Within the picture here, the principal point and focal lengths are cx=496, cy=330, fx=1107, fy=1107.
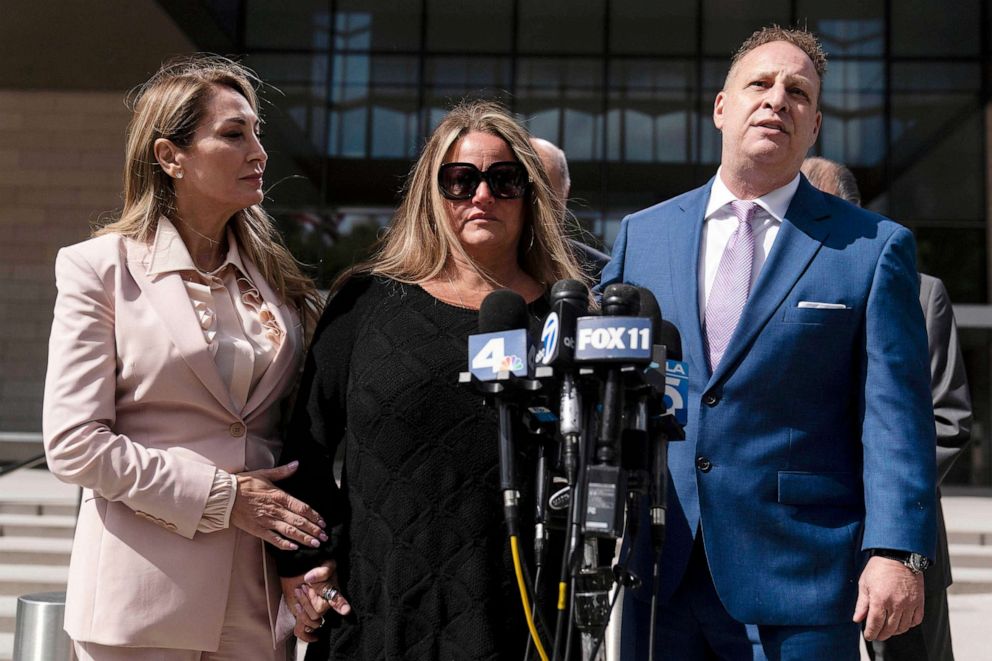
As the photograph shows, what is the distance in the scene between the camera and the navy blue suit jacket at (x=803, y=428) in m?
2.63

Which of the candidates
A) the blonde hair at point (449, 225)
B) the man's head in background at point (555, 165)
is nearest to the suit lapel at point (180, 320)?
the blonde hair at point (449, 225)

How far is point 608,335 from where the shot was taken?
2.05 metres

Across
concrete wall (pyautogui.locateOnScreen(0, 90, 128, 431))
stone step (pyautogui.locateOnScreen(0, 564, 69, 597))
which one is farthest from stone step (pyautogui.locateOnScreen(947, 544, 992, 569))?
concrete wall (pyautogui.locateOnScreen(0, 90, 128, 431))

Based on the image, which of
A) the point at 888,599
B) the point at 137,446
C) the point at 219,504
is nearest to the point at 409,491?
the point at 219,504

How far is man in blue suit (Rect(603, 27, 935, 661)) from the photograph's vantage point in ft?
8.57

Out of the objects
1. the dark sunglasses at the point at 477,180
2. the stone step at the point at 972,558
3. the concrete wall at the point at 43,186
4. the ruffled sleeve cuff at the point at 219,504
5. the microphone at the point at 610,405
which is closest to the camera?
the microphone at the point at 610,405

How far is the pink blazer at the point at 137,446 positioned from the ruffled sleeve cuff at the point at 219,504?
0.08ft

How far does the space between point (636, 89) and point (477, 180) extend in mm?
14537

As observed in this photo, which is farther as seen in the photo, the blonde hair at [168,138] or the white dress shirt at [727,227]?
the blonde hair at [168,138]

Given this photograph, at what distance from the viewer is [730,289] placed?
281 cm

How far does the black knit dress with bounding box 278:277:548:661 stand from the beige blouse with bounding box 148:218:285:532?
6.5 inches

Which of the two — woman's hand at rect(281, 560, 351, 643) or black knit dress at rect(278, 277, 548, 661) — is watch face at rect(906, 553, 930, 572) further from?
woman's hand at rect(281, 560, 351, 643)

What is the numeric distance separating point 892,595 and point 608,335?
3.24 feet

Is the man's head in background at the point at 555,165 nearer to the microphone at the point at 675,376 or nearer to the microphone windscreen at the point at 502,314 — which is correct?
the microphone at the point at 675,376
